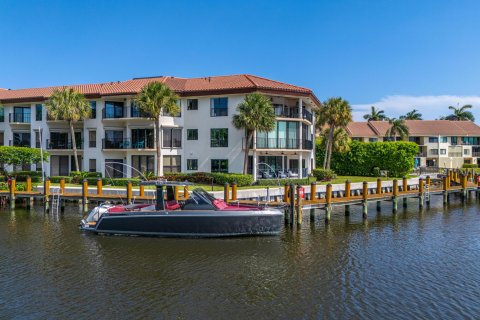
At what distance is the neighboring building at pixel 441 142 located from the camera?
83.0 meters

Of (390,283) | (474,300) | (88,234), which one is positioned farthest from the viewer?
(88,234)

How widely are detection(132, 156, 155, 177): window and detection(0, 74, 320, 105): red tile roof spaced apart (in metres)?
6.80

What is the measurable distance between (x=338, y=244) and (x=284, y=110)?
74.5ft

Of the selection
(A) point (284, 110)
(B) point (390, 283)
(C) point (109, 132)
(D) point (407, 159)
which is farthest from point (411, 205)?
(C) point (109, 132)

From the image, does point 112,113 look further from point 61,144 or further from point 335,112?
point 335,112

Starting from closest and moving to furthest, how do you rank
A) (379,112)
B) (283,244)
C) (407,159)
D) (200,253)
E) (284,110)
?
(200,253), (283,244), (284,110), (407,159), (379,112)

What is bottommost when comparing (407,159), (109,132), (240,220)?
(240,220)

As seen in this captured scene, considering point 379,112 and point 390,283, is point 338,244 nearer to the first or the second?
point 390,283

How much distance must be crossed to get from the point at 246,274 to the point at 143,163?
2876cm

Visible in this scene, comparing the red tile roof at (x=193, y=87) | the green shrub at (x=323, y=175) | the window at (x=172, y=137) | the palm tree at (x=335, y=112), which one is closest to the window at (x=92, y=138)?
the red tile roof at (x=193, y=87)

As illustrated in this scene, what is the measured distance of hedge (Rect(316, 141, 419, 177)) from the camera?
169 feet

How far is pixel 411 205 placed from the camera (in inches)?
1374

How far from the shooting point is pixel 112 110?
4353cm

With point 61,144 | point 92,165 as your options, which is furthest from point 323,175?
point 61,144
